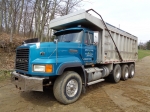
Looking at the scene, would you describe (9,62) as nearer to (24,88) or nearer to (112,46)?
(24,88)

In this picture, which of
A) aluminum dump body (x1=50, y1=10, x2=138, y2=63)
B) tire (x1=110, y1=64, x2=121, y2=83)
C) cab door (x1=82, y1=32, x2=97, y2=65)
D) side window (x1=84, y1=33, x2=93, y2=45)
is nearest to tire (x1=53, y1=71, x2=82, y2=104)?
cab door (x1=82, y1=32, x2=97, y2=65)

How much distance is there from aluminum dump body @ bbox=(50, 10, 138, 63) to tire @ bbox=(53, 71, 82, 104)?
84.4 inches

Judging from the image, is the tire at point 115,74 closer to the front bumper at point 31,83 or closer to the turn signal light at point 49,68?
the turn signal light at point 49,68

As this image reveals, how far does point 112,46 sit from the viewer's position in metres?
6.96

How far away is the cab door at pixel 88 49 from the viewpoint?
5117mm

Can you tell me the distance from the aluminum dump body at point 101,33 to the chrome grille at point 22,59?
2.40 m

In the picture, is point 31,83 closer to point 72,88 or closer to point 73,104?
point 72,88

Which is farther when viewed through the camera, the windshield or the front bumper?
the windshield

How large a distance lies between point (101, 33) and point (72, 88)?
3.19 meters

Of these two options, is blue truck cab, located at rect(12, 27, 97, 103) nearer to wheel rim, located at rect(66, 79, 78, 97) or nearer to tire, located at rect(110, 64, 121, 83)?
wheel rim, located at rect(66, 79, 78, 97)

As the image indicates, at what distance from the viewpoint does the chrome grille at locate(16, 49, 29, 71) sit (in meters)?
4.02

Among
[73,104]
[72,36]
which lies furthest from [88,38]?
[73,104]

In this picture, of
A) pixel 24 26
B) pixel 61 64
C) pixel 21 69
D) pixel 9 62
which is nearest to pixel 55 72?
pixel 61 64

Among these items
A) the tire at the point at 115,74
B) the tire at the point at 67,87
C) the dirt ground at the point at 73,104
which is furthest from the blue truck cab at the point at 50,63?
the tire at the point at 115,74
